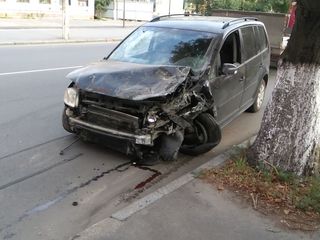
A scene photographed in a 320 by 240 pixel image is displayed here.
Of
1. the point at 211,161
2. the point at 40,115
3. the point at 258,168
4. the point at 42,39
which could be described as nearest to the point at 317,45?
the point at 258,168

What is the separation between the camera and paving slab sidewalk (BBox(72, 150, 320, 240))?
3924 mm

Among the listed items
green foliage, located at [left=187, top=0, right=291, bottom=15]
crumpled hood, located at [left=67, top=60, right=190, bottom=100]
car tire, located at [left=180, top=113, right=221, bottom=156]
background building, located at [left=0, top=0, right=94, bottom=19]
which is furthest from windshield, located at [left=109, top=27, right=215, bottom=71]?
background building, located at [left=0, top=0, right=94, bottom=19]

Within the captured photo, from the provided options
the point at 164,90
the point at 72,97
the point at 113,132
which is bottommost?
the point at 113,132

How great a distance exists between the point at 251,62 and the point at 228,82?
1324 mm

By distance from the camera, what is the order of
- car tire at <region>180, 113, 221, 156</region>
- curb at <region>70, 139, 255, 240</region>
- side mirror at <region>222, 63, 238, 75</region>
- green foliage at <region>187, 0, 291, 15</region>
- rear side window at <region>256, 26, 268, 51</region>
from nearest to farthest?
curb at <region>70, 139, 255, 240</region>, car tire at <region>180, 113, 221, 156</region>, side mirror at <region>222, 63, 238, 75</region>, rear side window at <region>256, 26, 268, 51</region>, green foliage at <region>187, 0, 291, 15</region>

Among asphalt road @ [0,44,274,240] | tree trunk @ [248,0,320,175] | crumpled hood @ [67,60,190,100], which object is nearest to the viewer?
asphalt road @ [0,44,274,240]

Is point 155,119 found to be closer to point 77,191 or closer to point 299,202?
point 77,191

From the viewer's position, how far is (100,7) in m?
41.1

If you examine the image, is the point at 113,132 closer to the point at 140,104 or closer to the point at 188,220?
the point at 140,104

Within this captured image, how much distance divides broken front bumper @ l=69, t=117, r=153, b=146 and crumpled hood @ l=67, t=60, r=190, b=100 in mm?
460

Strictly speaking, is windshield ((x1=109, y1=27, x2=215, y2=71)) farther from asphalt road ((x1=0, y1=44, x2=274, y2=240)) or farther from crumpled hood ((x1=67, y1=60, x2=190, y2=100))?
asphalt road ((x1=0, y1=44, x2=274, y2=240))

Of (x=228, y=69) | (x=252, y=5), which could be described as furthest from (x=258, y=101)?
(x=252, y=5)

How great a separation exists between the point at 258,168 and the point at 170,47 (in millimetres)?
2271

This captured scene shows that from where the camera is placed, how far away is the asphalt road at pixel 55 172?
4.23 metres
